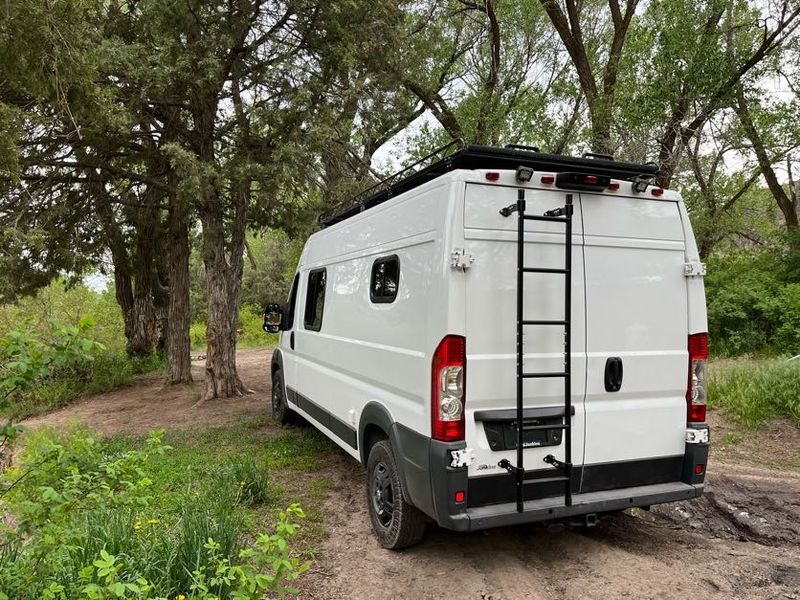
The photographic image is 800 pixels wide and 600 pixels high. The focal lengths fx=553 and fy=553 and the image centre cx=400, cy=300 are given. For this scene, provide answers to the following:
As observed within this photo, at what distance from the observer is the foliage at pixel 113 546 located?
2533 millimetres

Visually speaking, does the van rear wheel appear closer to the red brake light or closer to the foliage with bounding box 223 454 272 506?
the foliage with bounding box 223 454 272 506

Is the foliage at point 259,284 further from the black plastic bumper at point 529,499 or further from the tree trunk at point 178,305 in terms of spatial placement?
the black plastic bumper at point 529,499

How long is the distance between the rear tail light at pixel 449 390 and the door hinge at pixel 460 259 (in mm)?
440

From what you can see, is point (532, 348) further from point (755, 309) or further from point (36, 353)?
point (755, 309)

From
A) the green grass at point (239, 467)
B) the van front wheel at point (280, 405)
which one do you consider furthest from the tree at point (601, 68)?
the green grass at point (239, 467)

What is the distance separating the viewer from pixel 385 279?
4.44 meters

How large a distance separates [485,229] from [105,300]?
1960 centimetres

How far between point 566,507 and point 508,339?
115 cm

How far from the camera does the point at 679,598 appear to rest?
3314 mm

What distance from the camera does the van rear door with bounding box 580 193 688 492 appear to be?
3.84 m

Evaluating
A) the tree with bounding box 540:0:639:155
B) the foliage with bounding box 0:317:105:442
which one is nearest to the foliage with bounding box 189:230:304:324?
the tree with bounding box 540:0:639:155

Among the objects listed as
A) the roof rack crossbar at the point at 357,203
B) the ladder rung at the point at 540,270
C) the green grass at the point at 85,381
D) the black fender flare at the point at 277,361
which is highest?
the roof rack crossbar at the point at 357,203

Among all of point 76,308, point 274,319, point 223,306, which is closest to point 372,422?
point 274,319

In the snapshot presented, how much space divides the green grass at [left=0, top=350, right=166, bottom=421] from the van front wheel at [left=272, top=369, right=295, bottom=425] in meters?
5.83
